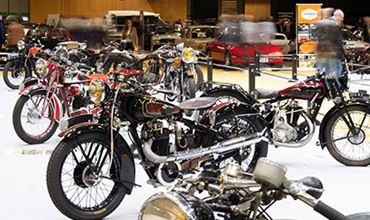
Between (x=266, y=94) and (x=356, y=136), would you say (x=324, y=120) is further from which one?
(x=266, y=94)

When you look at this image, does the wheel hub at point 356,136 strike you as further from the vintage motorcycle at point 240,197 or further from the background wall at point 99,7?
the background wall at point 99,7

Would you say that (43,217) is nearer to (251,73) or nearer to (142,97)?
(142,97)

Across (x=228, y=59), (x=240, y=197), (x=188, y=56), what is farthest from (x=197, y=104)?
(x=228, y=59)

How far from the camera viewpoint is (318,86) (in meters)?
5.85

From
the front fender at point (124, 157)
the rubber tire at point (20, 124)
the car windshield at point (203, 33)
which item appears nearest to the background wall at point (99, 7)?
the car windshield at point (203, 33)

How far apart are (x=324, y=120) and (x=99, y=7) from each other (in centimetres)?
2065

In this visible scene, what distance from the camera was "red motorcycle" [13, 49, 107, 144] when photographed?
21.4 feet

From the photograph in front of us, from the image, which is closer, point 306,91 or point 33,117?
point 306,91

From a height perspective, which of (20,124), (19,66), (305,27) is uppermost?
(305,27)

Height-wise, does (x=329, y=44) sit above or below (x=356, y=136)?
above

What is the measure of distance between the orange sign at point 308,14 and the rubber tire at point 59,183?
1144 cm

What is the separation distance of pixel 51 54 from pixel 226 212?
18.9 ft

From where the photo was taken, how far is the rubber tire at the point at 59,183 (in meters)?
3.96

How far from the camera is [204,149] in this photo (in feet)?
14.8
